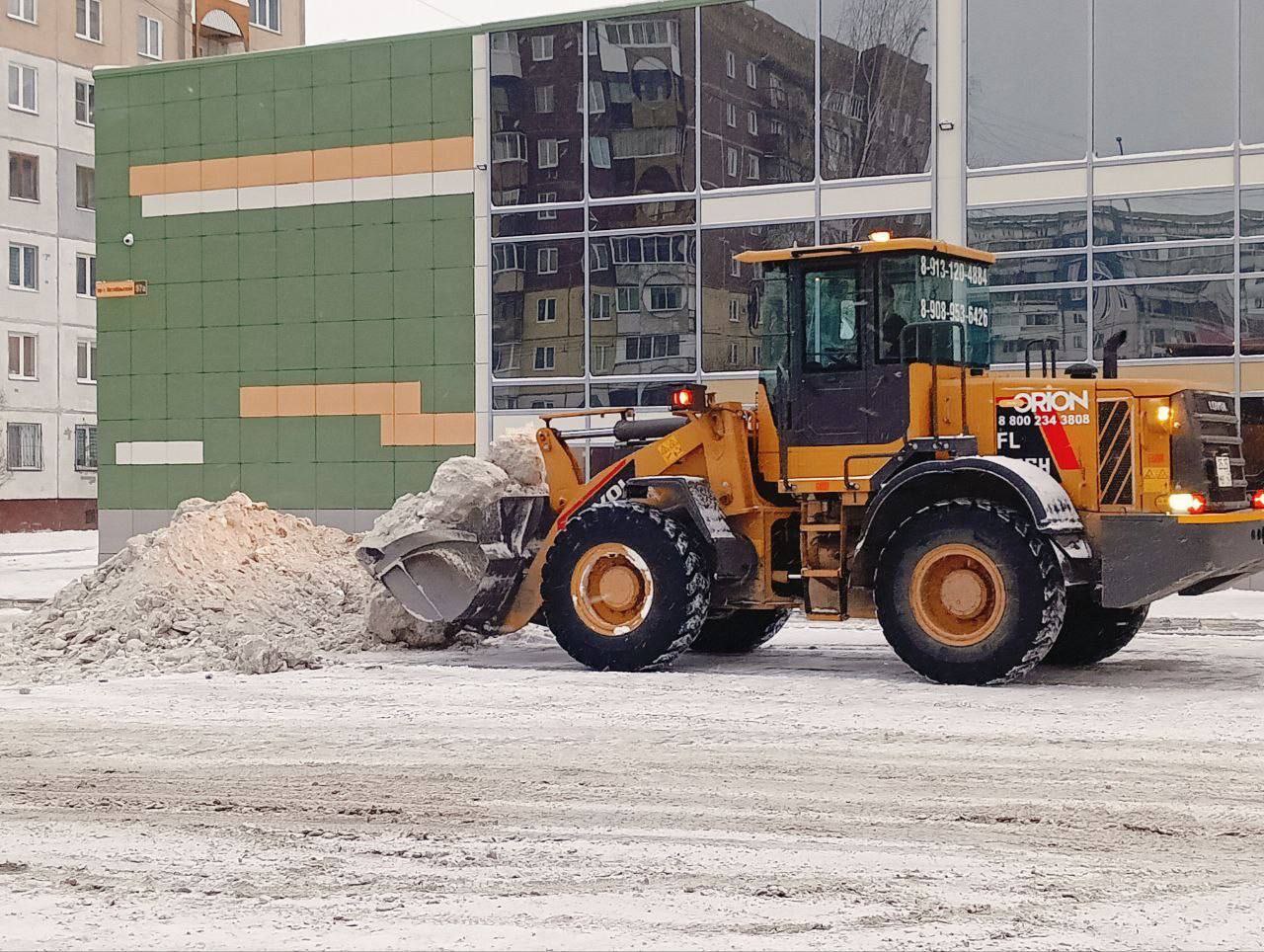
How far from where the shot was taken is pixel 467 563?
13820 millimetres

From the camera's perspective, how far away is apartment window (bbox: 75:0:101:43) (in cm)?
5269

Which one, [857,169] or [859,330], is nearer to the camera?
[859,330]

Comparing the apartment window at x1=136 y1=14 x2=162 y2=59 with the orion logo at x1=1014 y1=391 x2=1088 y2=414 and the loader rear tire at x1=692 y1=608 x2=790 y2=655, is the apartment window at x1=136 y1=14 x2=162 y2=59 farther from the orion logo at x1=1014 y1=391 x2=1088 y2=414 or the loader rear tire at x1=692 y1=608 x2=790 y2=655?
the orion logo at x1=1014 y1=391 x2=1088 y2=414

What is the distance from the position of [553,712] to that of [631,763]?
2.03 metres

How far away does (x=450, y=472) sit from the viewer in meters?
14.3

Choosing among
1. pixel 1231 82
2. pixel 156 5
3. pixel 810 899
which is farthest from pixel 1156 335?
pixel 156 5

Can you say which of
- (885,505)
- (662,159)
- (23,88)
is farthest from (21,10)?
(885,505)

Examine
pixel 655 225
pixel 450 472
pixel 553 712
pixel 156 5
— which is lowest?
pixel 553 712

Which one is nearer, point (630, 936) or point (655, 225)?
point (630, 936)

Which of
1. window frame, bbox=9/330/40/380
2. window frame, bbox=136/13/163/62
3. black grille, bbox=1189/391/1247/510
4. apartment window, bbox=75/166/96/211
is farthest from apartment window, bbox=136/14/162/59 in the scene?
black grille, bbox=1189/391/1247/510

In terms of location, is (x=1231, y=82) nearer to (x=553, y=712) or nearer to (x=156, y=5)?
(x=553, y=712)

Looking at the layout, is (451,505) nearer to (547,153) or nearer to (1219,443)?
(1219,443)

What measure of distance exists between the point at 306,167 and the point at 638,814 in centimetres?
2127

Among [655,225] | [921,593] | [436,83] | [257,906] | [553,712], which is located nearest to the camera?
[257,906]
